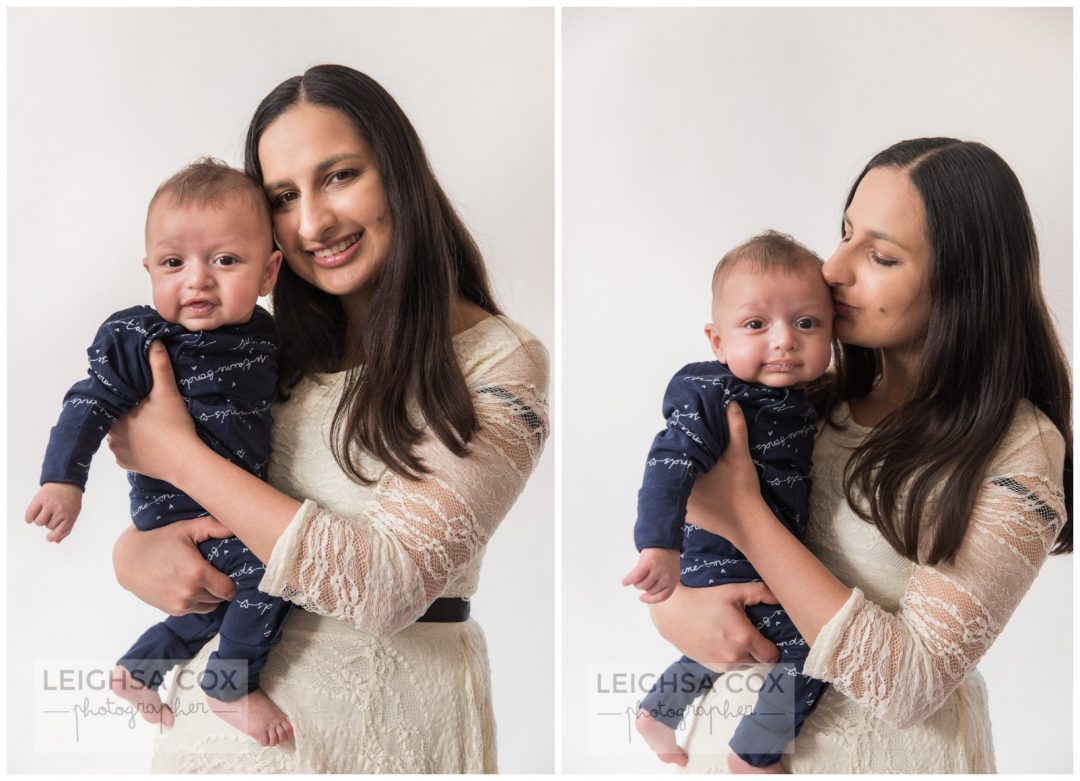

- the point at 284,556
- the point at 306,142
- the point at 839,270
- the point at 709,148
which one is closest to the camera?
the point at 284,556

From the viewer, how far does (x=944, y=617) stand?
1.95 metres

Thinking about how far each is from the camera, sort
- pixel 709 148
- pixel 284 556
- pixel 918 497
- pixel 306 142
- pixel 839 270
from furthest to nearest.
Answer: pixel 709 148 → pixel 306 142 → pixel 839 270 → pixel 918 497 → pixel 284 556

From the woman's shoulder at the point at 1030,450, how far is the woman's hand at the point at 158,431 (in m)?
1.52

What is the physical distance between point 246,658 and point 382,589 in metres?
0.34

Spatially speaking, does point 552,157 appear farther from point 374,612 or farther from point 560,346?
point 374,612

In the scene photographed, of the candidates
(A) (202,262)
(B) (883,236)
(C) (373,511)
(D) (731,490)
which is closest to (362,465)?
(C) (373,511)

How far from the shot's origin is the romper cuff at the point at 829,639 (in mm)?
1940

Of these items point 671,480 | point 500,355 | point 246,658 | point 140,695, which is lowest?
point 140,695

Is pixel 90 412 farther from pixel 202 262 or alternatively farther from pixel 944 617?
pixel 944 617

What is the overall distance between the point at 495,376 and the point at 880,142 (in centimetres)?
153

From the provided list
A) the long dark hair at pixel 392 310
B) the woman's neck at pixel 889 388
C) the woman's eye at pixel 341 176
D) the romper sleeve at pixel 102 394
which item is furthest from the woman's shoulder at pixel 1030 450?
the romper sleeve at pixel 102 394

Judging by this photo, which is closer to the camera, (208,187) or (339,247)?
(208,187)

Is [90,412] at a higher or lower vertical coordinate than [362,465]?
higher

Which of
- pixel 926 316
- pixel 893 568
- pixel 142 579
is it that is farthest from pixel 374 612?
pixel 926 316
